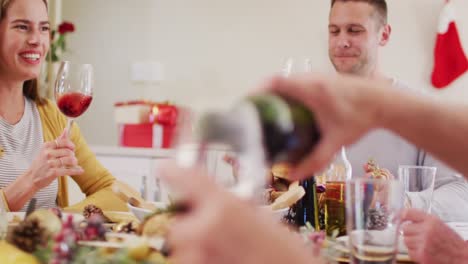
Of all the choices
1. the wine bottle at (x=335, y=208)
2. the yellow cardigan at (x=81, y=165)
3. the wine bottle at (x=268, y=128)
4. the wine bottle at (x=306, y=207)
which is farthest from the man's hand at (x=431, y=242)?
the yellow cardigan at (x=81, y=165)

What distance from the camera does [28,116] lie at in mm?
2068

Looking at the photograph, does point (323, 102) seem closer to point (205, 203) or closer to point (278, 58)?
point (205, 203)

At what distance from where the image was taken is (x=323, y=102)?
0.54m

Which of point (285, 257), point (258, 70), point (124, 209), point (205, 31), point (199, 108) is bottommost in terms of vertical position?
point (124, 209)

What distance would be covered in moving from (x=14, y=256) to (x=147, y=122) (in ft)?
8.76

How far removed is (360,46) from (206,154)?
2287mm

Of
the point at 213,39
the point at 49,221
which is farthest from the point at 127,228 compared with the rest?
the point at 213,39

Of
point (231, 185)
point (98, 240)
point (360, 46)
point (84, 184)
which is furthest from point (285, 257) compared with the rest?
point (360, 46)

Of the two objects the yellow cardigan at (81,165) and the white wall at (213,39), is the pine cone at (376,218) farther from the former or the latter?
the white wall at (213,39)

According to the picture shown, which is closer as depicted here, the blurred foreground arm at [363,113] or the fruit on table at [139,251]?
the blurred foreground arm at [363,113]

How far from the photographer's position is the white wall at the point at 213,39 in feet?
11.0

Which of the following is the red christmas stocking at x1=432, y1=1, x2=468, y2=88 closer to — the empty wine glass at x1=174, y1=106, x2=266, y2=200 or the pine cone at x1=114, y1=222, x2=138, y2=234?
the pine cone at x1=114, y1=222, x2=138, y2=234

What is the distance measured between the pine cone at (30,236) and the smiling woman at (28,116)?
3.13 ft

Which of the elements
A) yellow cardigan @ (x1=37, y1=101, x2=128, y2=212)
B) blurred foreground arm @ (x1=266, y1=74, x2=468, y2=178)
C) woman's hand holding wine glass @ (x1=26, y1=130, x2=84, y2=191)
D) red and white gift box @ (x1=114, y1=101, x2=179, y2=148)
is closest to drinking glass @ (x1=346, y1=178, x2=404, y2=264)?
blurred foreground arm @ (x1=266, y1=74, x2=468, y2=178)
